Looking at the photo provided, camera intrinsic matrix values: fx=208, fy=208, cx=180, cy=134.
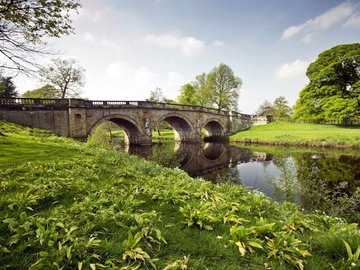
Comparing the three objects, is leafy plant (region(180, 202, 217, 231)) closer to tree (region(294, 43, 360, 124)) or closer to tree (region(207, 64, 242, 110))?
tree (region(294, 43, 360, 124))

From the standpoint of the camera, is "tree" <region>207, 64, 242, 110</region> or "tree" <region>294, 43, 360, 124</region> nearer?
"tree" <region>294, 43, 360, 124</region>

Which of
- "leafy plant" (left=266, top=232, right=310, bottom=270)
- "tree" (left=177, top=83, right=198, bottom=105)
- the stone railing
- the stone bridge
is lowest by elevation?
"leafy plant" (left=266, top=232, right=310, bottom=270)

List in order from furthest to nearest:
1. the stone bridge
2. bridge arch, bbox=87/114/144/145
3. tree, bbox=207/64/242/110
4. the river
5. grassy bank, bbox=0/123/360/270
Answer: tree, bbox=207/64/242/110 < bridge arch, bbox=87/114/144/145 < the stone bridge < the river < grassy bank, bbox=0/123/360/270

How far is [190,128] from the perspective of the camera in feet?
121

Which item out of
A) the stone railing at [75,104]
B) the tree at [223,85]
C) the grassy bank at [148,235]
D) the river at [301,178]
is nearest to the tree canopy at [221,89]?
the tree at [223,85]

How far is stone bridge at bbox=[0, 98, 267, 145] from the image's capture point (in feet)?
64.2

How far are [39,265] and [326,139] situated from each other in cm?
2852

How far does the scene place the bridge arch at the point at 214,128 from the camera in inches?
1606

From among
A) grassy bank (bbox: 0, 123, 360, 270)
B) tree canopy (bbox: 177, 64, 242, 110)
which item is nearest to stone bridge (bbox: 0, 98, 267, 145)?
tree canopy (bbox: 177, 64, 242, 110)

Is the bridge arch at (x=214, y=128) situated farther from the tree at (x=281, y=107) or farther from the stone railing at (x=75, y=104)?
the tree at (x=281, y=107)

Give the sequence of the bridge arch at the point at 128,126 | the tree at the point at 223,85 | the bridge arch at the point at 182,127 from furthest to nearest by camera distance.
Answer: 1. the tree at the point at 223,85
2. the bridge arch at the point at 182,127
3. the bridge arch at the point at 128,126

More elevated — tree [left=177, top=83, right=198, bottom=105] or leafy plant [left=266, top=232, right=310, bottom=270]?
tree [left=177, top=83, right=198, bottom=105]

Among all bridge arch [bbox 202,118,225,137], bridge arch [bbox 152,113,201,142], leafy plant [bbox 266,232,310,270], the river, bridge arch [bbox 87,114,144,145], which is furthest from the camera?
bridge arch [bbox 202,118,225,137]

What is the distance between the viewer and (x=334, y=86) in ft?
112
